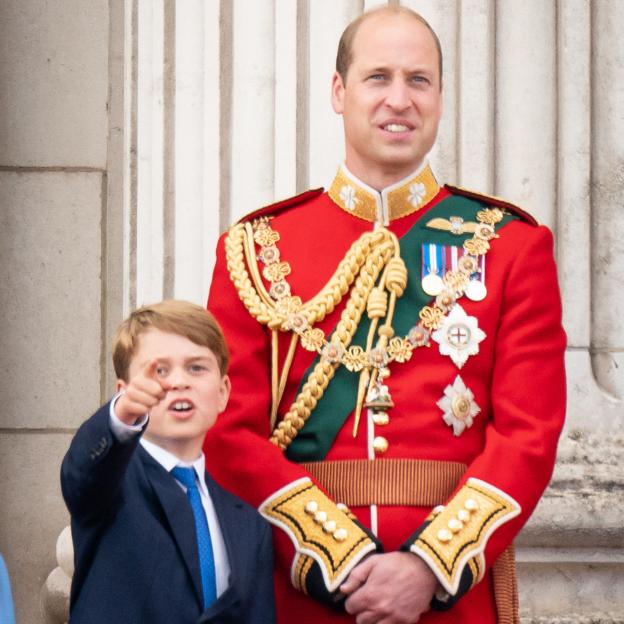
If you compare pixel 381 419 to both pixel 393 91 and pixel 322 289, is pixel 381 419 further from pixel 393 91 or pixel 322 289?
pixel 393 91

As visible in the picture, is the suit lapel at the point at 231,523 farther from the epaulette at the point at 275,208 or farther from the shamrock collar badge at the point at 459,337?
the epaulette at the point at 275,208

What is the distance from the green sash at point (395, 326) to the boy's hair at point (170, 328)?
249 mm

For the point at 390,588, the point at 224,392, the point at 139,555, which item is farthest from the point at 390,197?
the point at 139,555

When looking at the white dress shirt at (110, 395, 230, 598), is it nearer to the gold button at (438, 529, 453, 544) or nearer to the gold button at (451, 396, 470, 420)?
the gold button at (438, 529, 453, 544)

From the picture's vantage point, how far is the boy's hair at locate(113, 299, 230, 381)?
3312mm

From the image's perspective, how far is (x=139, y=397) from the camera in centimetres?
301

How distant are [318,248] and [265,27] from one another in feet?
3.92

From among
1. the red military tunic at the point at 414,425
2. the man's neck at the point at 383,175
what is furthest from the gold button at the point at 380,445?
the man's neck at the point at 383,175

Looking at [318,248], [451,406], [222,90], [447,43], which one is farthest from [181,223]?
[451,406]

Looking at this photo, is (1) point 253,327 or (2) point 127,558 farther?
(1) point 253,327

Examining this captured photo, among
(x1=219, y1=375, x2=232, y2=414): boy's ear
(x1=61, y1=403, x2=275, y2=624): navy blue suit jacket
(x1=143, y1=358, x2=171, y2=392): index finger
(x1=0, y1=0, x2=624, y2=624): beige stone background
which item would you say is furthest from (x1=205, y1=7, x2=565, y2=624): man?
(x1=0, y1=0, x2=624, y2=624): beige stone background

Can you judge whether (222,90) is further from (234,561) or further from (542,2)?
(234,561)

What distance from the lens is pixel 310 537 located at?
3.38 m

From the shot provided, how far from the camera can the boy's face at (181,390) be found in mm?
3260
